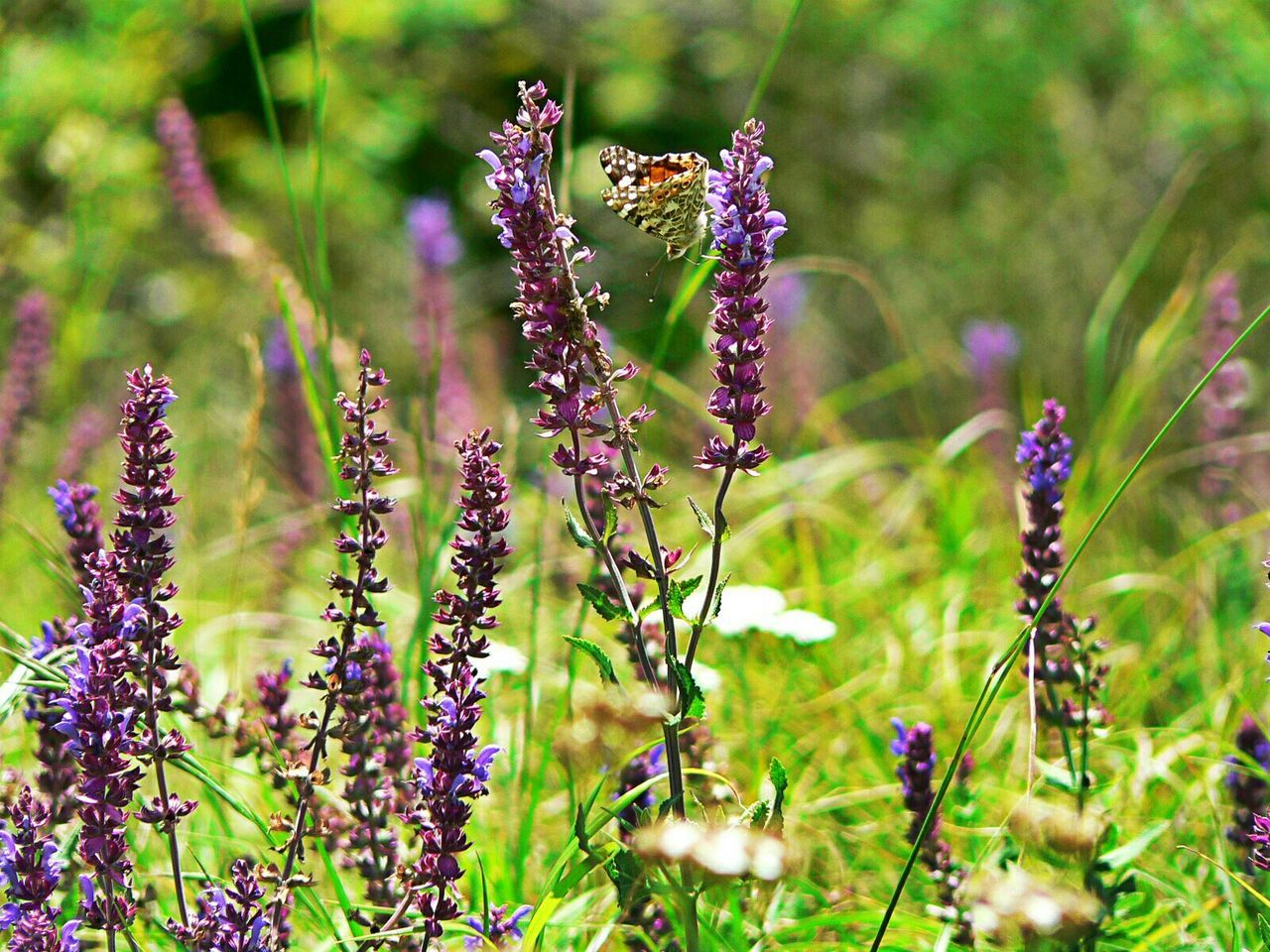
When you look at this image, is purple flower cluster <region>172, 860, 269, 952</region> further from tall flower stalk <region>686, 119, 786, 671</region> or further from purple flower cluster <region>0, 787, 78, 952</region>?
tall flower stalk <region>686, 119, 786, 671</region>

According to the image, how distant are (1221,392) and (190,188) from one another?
3477mm

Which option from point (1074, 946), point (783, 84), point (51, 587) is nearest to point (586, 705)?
point (1074, 946)

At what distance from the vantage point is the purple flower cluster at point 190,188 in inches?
167

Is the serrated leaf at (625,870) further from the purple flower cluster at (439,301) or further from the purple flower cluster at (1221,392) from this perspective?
the purple flower cluster at (439,301)

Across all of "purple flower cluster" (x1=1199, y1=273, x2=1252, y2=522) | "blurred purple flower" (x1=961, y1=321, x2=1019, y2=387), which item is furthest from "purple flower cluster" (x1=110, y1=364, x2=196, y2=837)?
"blurred purple flower" (x1=961, y1=321, x2=1019, y2=387)

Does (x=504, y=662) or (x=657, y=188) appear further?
(x=504, y=662)

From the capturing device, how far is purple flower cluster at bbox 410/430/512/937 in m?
1.55

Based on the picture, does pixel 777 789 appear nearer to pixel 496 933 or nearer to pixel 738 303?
pixel 496 933

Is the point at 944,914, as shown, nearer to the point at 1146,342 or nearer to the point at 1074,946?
the point at 1074,946

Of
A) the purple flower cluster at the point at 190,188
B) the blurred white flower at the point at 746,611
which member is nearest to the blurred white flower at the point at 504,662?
the blurred white flower at the point at 746,611

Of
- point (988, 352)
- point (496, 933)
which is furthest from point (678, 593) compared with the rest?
point (988, 352)

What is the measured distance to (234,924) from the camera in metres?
1.52

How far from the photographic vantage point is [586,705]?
4.83ft

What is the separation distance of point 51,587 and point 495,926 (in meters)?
3.24
